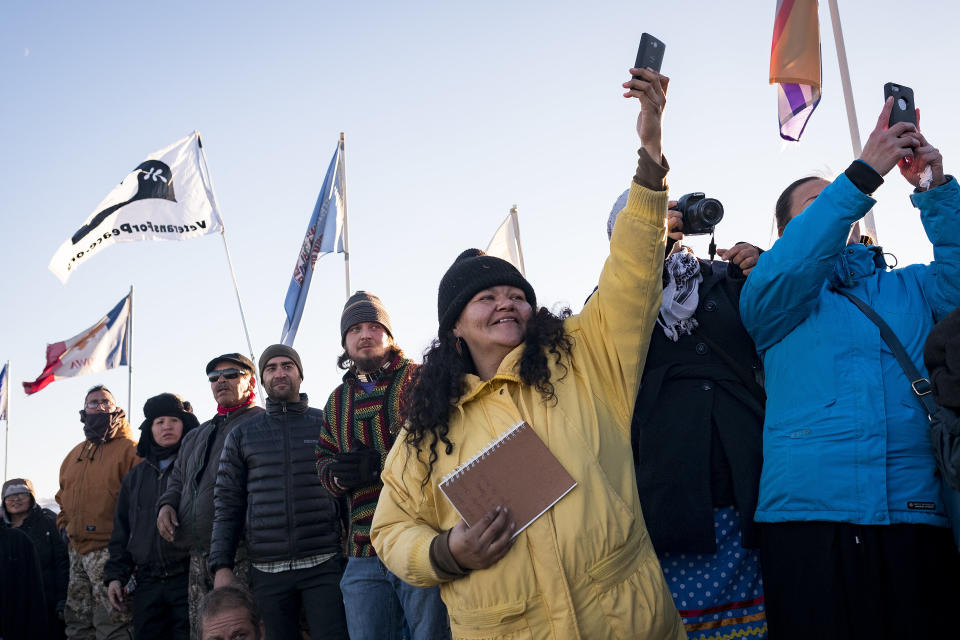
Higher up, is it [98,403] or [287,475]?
[98,403]

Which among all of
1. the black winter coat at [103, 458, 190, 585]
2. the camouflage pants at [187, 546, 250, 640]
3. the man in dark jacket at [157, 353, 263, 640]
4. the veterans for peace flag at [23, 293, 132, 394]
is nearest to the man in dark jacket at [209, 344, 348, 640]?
the man in dark jacket at [157, 353, 263, 640]

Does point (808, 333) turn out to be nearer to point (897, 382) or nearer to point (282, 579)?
point (897, 382)

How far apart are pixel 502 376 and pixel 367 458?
76.1 inches

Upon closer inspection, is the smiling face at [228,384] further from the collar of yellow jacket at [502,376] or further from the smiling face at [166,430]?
the collar of yellow jacket at [502,376]

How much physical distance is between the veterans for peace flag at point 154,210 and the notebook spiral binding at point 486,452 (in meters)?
7.87

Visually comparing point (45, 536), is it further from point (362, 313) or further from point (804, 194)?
point (804, 194)

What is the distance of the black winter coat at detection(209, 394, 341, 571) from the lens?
4.89 meters

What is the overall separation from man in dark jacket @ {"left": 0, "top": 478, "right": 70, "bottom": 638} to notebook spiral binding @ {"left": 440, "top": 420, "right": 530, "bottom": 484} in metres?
7.16

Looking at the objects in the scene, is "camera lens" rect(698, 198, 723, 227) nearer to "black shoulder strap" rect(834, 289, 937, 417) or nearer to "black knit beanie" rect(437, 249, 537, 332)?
"black shoulder strap" rect(834, 289, 937, 417)

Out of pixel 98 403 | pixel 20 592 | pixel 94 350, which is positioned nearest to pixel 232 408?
pixel 98 403

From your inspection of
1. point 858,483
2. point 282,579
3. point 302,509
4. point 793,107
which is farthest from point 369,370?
point 793,107

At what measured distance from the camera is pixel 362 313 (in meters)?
4.77

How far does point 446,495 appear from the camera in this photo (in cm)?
229

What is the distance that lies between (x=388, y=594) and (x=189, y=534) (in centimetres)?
247
